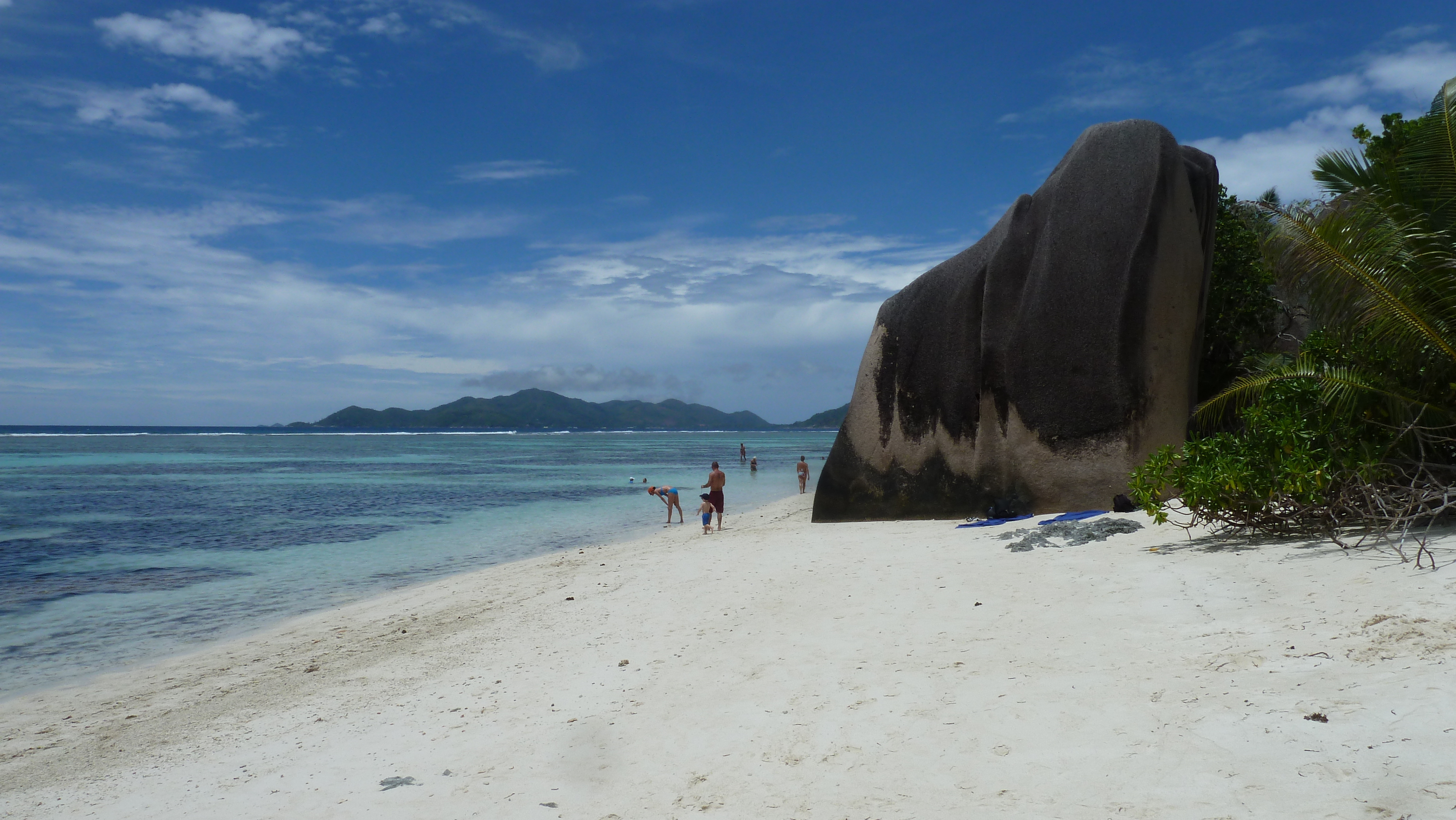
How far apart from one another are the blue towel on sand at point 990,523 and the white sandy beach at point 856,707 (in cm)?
229

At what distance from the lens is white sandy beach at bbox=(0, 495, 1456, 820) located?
133 inches

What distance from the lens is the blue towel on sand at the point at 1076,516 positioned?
916cm

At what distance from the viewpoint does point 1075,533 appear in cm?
795

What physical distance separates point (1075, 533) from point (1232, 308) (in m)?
7.77

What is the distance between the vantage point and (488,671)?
20.1 feet

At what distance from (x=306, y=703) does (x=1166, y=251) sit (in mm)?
10397

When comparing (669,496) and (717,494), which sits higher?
(717,494)

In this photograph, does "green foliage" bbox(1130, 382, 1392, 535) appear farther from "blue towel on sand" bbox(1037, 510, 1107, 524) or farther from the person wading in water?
the person wading in water

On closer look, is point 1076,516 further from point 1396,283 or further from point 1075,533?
point 1396,283

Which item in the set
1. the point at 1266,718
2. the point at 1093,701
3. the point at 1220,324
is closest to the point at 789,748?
the point at 1093,701

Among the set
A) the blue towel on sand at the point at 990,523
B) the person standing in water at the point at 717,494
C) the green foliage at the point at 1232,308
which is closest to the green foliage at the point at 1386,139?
the green foliage at the point at 1232,308

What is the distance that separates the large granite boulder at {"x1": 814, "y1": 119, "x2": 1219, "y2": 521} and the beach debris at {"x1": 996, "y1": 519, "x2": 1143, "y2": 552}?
230cm

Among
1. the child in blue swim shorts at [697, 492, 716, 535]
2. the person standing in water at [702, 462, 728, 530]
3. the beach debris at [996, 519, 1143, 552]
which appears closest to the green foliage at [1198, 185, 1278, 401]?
the beach debris at [996, 519, 1143, 552]

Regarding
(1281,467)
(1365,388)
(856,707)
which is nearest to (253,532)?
(856,707)
